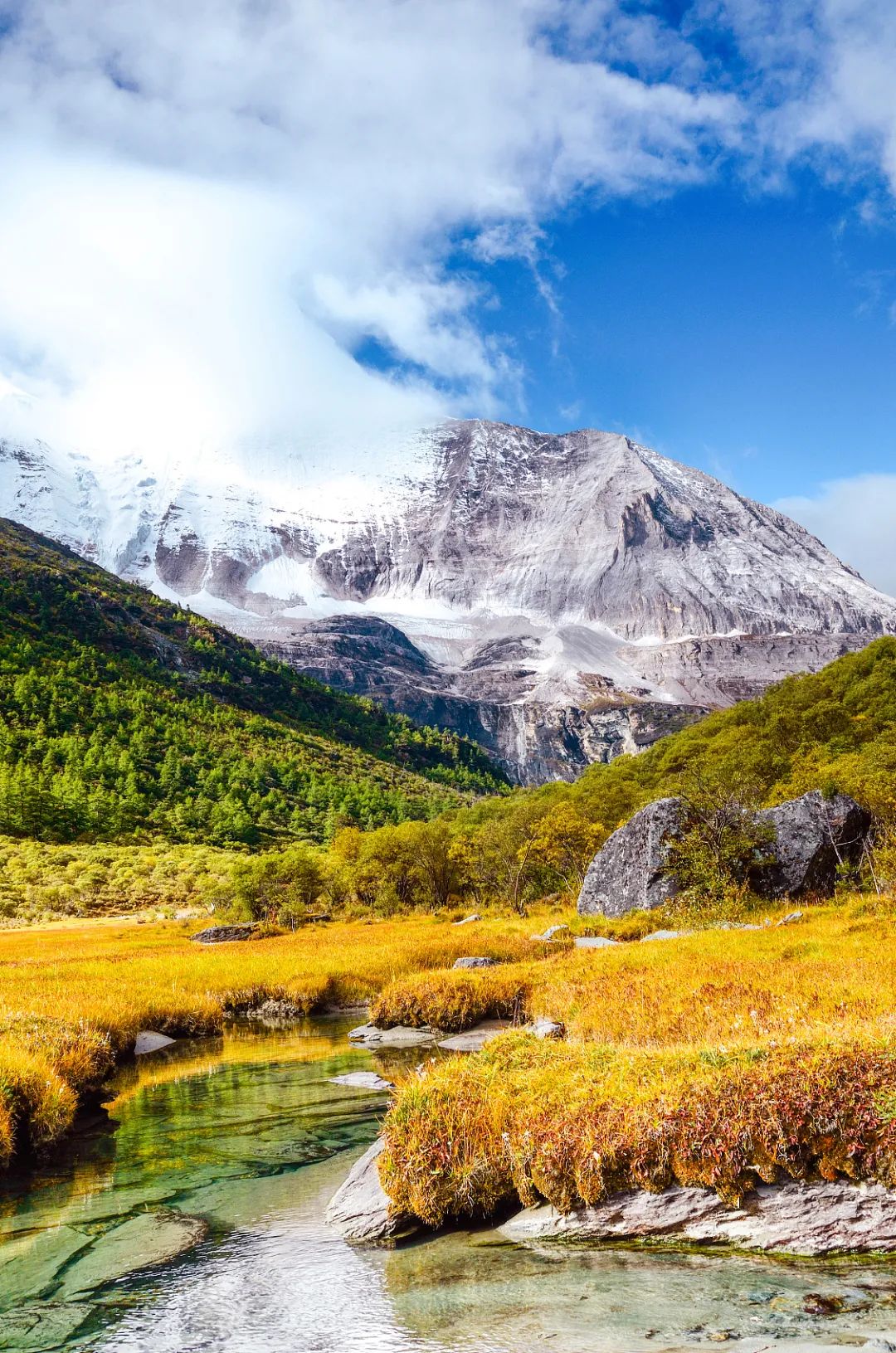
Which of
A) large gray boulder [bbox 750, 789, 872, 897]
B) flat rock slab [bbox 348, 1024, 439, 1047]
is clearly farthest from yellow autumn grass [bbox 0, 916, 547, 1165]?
large gray boulder [bbox 750, 789, 872, 897]

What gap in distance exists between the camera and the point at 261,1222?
1123cm

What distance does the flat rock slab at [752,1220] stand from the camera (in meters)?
8.86

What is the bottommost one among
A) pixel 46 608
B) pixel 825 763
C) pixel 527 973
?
pixel 527 973

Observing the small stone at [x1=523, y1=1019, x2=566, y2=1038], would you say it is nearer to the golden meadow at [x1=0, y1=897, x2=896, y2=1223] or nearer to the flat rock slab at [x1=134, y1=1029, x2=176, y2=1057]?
the golden meadow at [x1=0, y1=897, x2=896, y2=1223]

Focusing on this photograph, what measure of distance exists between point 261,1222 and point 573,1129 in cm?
467

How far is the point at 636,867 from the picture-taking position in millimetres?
48656

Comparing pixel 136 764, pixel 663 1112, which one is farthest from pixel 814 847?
pixel 136 764

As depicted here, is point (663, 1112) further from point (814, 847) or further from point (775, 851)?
point (775, 851)

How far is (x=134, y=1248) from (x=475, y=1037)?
1522 centimetres

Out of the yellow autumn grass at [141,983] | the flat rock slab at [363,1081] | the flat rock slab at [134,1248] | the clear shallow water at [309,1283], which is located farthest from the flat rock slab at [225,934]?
the flat rock slab at [134,1248]

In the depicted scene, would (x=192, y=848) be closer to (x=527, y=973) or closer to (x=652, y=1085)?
(x=527, y=973)

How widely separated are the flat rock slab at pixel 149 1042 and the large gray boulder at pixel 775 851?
2935 cm

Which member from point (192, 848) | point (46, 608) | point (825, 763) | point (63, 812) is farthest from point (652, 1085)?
point (46, 608)

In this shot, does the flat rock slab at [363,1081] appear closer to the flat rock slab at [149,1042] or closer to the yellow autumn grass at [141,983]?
the yellow autumn grass at [141,983]
